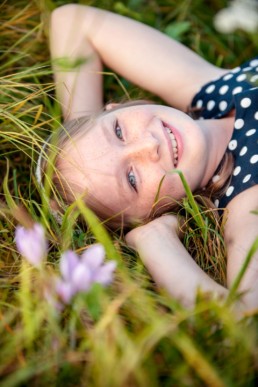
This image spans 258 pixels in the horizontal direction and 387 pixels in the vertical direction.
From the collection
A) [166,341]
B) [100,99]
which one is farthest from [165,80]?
[166,341]

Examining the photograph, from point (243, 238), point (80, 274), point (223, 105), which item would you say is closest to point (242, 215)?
point (243, 238)

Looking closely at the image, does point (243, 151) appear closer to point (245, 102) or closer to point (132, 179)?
point (245, 102)

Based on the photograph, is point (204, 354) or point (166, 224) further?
point (166, 224)

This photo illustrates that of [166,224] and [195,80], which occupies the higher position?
[195,80]

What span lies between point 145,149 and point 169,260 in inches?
13.4

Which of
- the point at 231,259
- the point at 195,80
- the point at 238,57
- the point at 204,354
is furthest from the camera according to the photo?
the point at 238,57

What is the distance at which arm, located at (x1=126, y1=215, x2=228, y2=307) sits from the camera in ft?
4.22

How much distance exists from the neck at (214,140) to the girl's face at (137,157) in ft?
0.29

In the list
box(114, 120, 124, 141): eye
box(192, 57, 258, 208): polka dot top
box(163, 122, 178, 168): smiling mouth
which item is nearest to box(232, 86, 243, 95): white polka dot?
box(192, 57, 258, 208): polka dot top

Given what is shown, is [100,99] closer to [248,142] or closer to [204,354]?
[248,142]

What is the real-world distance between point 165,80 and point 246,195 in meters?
0.63

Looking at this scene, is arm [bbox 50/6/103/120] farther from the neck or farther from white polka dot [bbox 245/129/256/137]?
white polka dot [bbox 245/129/256/137]

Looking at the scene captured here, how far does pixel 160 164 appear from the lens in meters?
1.59

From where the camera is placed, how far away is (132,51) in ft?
6.72
